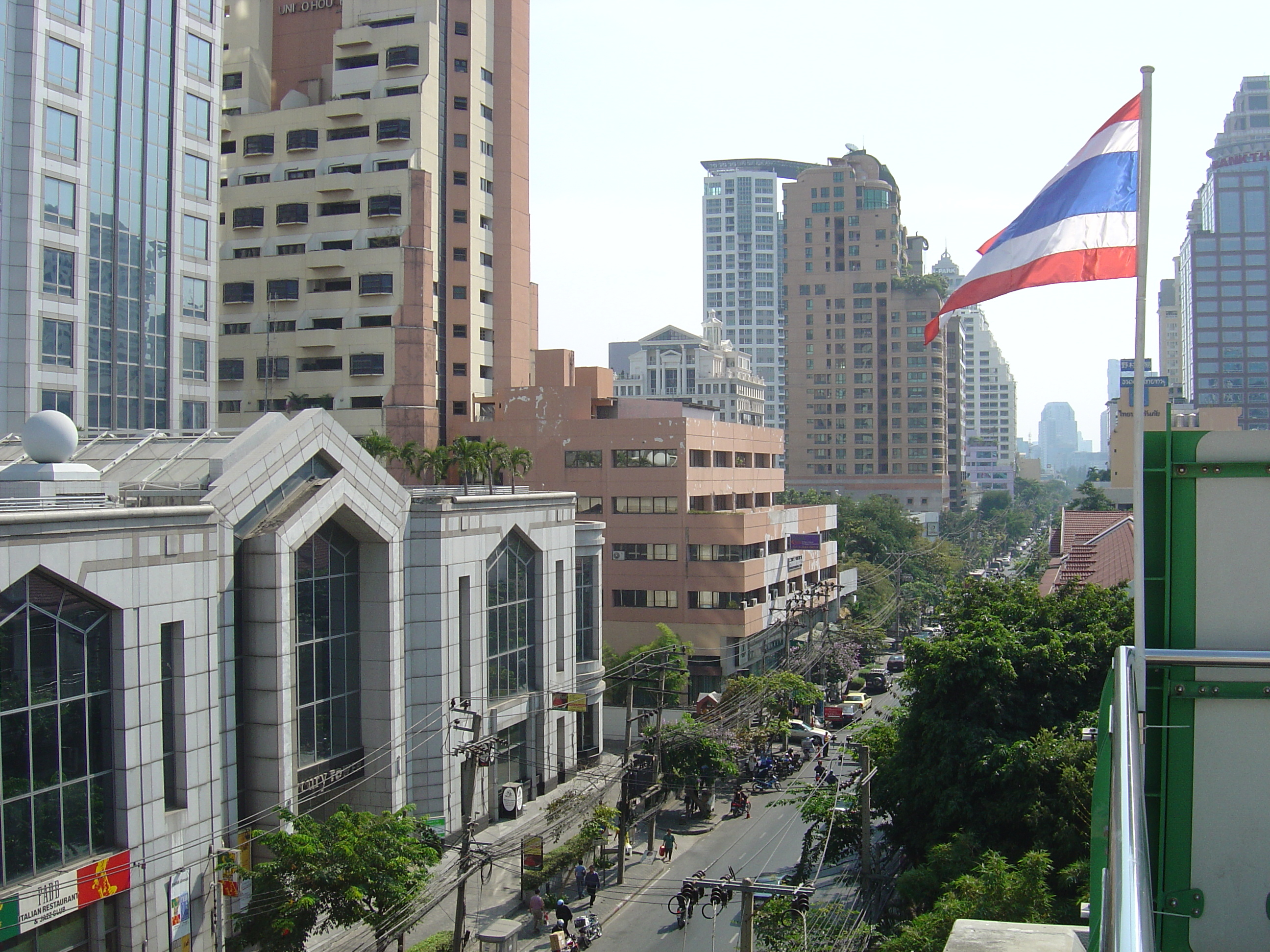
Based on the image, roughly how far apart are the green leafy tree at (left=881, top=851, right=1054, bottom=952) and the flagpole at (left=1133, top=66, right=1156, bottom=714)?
10.6 metres

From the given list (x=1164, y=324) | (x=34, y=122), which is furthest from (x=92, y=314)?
(x=1164, y=324)

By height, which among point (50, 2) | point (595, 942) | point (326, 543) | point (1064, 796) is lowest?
point (595, 942)

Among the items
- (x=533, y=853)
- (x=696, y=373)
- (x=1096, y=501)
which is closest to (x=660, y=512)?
(x=533, y=853)

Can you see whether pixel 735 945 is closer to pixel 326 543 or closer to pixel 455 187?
pixel 326 543

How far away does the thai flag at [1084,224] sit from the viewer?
11.4m

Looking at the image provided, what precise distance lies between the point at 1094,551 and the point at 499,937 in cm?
3775

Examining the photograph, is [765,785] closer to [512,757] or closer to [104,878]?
[512,757]

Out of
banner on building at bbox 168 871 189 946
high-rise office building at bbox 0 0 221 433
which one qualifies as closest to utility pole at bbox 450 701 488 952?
banner on building at bbox 168 871 189 946

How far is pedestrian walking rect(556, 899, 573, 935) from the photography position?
30.0 meters

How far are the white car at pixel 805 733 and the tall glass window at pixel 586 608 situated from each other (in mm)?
11106

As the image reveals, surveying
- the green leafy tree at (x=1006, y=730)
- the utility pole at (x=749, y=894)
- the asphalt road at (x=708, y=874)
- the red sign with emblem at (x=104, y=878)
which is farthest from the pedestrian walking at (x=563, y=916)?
the red sign with emblem at (x=104, y=878)

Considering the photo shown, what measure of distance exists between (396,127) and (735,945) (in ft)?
190

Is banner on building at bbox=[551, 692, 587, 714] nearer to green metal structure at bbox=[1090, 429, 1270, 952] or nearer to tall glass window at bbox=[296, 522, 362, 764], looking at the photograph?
tall glass window at bbox=[296, 522, 362, 764]

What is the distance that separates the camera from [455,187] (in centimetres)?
7494
